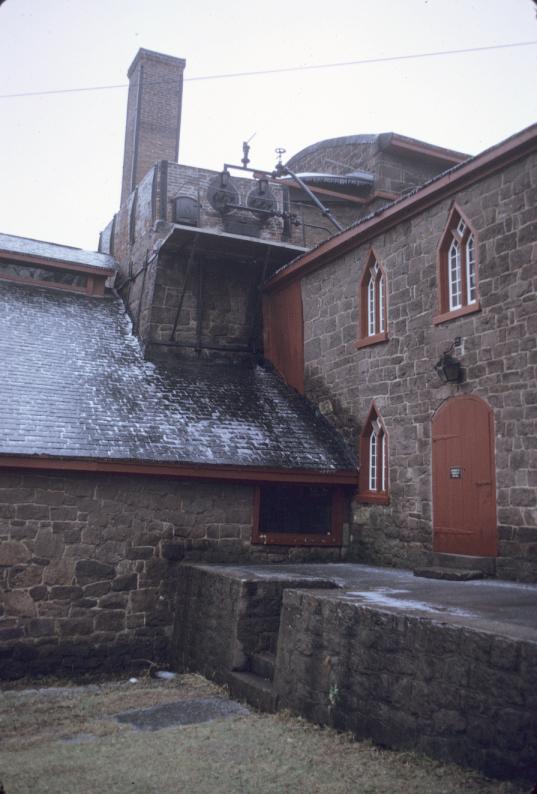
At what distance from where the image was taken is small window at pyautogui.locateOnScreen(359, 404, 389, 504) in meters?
10.4

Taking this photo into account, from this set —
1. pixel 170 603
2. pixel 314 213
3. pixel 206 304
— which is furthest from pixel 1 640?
pixel 314 213

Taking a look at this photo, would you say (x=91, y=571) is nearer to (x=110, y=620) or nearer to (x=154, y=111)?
(x=110, y=620)

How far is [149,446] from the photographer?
9.61 m

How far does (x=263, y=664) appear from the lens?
7.09 meters

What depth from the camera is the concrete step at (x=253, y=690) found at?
641cm

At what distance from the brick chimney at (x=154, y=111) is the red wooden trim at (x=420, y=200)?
6.60m

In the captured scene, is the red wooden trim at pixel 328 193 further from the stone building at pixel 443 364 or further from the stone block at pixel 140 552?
the stone block at pixel 140 552

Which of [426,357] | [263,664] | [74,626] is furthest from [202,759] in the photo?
[426,357]

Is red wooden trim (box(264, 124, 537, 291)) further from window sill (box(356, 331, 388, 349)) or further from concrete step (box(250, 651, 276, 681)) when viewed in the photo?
concrete step (box(250, 651, 276, 681))

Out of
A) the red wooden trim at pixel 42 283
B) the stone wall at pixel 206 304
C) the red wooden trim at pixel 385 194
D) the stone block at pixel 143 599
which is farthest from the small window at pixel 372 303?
the red wooden trim at pixel 42 283

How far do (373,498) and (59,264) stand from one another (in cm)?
779

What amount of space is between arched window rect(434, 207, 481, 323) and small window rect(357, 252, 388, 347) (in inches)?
50.0

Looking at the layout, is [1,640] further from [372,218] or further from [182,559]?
[372,218]

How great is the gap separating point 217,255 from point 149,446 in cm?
497
